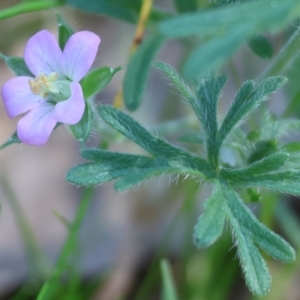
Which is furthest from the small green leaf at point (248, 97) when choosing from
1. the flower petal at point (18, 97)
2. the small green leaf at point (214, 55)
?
the flower petal at point (18, 97)

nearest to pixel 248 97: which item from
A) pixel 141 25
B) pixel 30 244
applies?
pixel 141 25

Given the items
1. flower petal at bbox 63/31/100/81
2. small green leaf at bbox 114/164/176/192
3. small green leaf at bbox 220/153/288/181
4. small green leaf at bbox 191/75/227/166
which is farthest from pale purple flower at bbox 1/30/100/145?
small green leaf at bbox 220/153/288/181

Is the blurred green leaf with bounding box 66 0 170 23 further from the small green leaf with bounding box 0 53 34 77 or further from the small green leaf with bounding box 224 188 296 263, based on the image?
the small green leaf with bounding box 224 188 296 263

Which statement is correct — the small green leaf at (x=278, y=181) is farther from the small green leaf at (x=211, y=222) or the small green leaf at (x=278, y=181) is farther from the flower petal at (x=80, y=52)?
the flower petal at (x=80, y=52)

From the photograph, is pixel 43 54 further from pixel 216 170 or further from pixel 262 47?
pixel 262 47

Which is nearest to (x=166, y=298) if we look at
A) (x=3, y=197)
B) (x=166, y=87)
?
(x=3, y=197)
